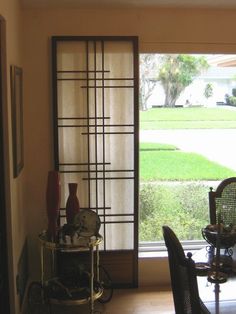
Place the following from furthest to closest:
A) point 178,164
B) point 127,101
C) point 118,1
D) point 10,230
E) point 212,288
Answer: point 178,164, point 127,101, point 118,1, point 10,230, point 212,288

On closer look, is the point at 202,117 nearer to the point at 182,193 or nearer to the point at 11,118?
the point at 182,193

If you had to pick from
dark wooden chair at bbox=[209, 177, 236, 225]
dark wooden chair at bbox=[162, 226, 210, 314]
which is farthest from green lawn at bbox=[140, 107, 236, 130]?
dark wooden chair at bbox=[162, 226, 210, 314]

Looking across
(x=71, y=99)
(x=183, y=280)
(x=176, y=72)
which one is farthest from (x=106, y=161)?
(x=183, y=280)

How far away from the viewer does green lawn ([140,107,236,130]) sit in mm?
3939

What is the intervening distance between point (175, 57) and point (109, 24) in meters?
0.64

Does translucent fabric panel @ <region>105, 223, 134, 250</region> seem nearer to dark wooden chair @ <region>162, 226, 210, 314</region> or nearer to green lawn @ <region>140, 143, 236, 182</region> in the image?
green lawn @ <region>140, 143, 236, 182</region>

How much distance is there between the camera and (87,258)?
3760 mm

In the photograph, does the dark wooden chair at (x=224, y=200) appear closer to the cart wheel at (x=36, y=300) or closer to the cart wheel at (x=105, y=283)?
the cart wheel at (x=105, y=283)

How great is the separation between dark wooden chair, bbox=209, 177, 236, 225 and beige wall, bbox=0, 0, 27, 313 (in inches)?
54.1

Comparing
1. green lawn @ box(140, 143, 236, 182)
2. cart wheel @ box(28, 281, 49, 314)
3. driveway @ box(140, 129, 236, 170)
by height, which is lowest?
cart wheel @ box(28, 281, 49, 314)

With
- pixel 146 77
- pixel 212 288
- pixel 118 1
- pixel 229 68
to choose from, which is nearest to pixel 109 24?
pixel 118 1

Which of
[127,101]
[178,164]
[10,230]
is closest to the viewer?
[10,230]

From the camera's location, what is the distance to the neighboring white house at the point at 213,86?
3932 millimetres

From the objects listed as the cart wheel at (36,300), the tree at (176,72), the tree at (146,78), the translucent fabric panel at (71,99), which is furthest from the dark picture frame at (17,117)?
the tree at (176,72)
